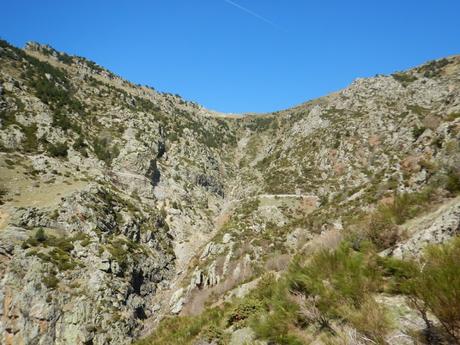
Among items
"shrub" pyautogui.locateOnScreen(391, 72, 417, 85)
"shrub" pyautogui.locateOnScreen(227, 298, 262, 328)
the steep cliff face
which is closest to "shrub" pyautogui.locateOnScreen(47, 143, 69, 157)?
the steep cliff face

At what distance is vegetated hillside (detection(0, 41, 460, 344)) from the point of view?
616 cm

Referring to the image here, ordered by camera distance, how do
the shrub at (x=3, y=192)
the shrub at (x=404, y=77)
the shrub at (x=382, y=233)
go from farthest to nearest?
the shrub at (x=404, y=77) → the shrub at (x=3, y=192) → the shrub at (x=382, y=233)

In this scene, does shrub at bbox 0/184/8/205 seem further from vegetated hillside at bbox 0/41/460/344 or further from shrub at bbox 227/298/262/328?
shrub at bbox 227/298/262/328

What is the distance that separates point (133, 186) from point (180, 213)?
928 cm

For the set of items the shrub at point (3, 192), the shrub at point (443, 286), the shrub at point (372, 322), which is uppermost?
the shrub at point (3, 192)

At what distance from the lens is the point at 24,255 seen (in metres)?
31.4

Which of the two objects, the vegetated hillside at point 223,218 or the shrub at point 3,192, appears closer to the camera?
the vegetated hillside at point 223,218

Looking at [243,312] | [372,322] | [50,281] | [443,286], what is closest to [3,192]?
[50,281]

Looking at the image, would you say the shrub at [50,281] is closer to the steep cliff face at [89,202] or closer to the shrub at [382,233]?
the steep cliff face at [89,202]

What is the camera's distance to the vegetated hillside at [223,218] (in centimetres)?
616

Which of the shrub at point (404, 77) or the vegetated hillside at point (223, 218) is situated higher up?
the shrub at point (404, 77)

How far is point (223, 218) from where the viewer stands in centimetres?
5888

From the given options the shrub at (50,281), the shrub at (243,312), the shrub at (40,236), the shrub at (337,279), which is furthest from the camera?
the shrub at (40,236)

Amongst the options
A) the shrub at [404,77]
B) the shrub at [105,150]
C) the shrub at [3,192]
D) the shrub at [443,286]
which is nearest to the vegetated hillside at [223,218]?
the shrub at [443,286]
